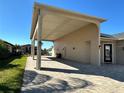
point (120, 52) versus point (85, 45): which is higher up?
point (85, 45)

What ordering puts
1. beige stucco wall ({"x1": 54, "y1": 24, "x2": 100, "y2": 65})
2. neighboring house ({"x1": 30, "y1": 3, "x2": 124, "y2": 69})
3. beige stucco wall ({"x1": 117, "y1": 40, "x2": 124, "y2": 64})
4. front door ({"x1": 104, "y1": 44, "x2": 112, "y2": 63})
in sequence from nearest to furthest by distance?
neighboring house ({"x1": 30, "y1": 3, "x2": 124, "y2": 69}), beige stucco wall ({"x1": 54, "y1": 24, "x2": 100, "y2": 65}), beige stucco wall ({"x1": 117, "y1": 40, "x2": 124, "y2": 64}), front door ({"x1": 104, "y1": 44, "x2": 112, "y2": 63})

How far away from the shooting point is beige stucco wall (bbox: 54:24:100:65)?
42.6 feet

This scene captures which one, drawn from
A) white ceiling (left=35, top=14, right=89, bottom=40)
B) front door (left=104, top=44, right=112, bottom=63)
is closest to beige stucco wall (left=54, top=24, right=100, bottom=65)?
white ceiling (left=35, top=14, right=89, bottom=40)

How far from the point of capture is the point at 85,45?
611 inches

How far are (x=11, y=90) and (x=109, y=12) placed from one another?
17.1m

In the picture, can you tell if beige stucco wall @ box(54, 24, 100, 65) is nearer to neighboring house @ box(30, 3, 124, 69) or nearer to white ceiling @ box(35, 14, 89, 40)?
neighboring house @ box(30, 3, 124, 69)

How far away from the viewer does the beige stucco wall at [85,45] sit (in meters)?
13.0

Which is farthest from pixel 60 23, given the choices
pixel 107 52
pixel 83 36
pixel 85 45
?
pixel 107 52

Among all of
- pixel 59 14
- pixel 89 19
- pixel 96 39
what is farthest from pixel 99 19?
pixel 59 14

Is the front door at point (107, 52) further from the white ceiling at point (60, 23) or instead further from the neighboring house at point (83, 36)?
the white ceiling at point (60, 23)

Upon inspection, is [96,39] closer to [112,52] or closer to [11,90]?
[112,52]

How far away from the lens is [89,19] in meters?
12.0

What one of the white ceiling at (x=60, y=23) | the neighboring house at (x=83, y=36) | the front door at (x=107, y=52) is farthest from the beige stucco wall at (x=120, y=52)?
the white ceiling at (x=60, y=23)

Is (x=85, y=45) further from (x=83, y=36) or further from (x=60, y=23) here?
(x=60, y=23)
